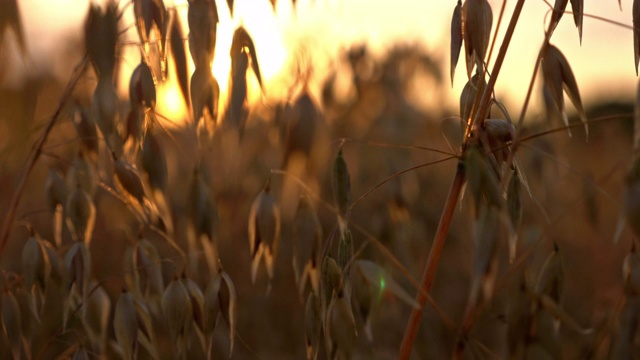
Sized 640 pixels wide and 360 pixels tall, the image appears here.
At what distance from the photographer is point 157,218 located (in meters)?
0.90

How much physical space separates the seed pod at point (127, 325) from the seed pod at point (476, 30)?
0.48 meters

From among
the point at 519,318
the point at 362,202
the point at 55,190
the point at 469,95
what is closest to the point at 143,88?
the point at 55,190

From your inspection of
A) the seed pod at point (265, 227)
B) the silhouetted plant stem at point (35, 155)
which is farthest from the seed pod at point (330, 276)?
the silhouetted plant stem at point (35, 155)

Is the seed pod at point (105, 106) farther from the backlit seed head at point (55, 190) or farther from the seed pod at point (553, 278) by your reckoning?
the seed pod at point (553, 278)

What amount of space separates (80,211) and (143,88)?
0.67 feet

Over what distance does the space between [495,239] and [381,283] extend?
19cm

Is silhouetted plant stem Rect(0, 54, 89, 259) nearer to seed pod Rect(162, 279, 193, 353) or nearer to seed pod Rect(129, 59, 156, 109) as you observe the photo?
seed pod Rect(129, 59, 156, 109)

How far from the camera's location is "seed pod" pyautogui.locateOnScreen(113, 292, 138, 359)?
2.88ft

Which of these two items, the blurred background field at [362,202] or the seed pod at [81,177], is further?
the blurred background field at [362,202]

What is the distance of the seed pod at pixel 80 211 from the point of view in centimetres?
94

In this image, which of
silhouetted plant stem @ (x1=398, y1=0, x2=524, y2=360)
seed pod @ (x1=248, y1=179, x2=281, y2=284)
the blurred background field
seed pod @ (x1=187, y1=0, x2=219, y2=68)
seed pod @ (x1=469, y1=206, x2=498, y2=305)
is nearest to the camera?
seed pod @ (x1=469, y1=206, x2=498, y2=305)

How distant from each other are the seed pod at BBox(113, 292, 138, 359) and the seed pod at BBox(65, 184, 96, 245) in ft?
0.33

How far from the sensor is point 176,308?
89 cm

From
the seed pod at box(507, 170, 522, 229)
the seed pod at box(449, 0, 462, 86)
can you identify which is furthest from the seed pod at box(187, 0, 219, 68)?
the seed pod at box(507, 170, 522, 229)
